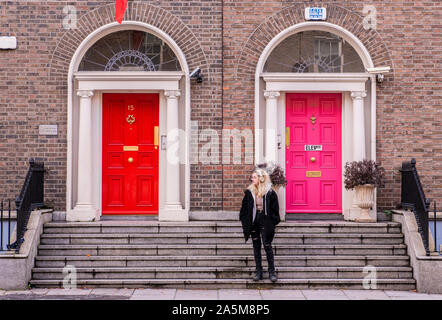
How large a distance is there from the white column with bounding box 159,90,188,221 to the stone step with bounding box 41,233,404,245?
693 mm

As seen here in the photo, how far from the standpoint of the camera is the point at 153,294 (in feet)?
24.9

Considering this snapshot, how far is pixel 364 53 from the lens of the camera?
383 inches

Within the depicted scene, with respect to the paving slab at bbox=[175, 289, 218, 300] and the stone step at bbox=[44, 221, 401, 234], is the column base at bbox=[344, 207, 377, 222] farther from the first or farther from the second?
the paving slab at bbox=[175, 289, 218, 300]

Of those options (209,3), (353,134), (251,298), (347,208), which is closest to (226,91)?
(209,3)

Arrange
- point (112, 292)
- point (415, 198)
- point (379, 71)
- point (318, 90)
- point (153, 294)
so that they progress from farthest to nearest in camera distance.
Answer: point (318, 90)
point (379, 71)
point (415, 198)
point (112, 292)
point (153, 294)

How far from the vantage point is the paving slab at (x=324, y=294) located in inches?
293

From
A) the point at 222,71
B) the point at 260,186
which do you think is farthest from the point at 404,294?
the point at 222,71

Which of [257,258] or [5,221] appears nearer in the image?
A: [257,258]

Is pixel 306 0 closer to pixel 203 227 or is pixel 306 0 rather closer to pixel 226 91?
pixel 226 91

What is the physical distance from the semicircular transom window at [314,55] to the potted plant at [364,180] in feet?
6.20

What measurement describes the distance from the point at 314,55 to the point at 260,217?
11.8 ft

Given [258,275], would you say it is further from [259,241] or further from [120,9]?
[120,9]

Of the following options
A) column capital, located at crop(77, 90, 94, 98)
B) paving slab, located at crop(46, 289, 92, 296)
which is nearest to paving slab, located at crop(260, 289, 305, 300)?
paving slab, located at crop(46, 289, 92, 296)
